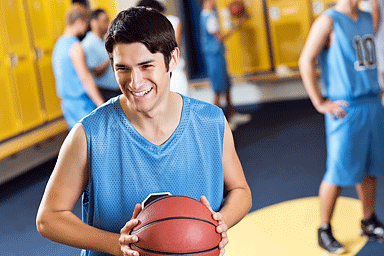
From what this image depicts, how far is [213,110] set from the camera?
1.35 m

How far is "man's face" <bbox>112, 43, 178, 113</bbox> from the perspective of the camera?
A: 3.75 feet

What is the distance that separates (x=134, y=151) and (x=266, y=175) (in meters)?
2.83

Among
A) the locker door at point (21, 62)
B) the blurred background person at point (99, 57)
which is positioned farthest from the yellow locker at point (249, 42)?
the blurred background person at point (99, 57)

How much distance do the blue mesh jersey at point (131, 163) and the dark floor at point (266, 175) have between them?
1.66m

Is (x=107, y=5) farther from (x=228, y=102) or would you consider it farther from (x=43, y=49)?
(x=228, y=102)

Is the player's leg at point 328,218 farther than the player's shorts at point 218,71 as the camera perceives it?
No

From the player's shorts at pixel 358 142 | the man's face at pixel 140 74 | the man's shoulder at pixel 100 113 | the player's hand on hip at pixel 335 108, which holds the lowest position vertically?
the player's shorts at pixel 358 142

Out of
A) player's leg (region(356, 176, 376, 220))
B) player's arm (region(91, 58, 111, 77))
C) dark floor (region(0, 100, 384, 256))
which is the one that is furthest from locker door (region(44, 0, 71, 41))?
player's leg (region(356, 176, 376, 220))

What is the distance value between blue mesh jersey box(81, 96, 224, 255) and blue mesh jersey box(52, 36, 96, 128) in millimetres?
2357

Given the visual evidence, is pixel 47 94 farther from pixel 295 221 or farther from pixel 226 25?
pixel 295 221

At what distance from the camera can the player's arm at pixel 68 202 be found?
119 centimetres

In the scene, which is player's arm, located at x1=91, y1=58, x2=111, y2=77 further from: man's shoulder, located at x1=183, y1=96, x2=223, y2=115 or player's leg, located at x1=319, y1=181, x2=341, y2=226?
man's shoulder, located at x1=183, y1=96, x2=223, y2=115

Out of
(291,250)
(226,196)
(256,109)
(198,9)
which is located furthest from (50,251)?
(198,9)

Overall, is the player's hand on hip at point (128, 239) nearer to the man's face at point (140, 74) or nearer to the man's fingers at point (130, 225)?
the man's fingers at point (130, 225)
